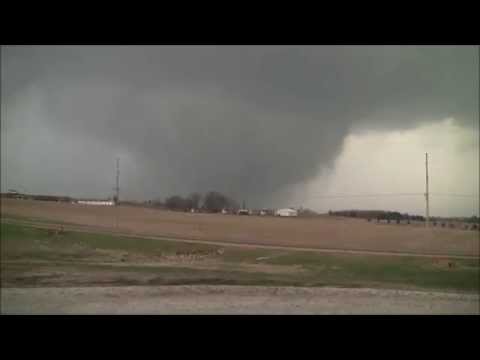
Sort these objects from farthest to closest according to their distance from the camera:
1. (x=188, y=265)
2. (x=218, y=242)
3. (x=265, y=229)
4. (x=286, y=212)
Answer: (x=286, y=212), (x=265, y=229), (x=218, y=242), (x=188, y=265)

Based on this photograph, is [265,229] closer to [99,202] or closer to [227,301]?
[99,202]

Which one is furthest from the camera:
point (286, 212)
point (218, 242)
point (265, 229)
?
point (286, 212)

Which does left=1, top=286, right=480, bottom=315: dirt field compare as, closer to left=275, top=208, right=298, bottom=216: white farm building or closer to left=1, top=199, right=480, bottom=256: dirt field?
left=1, top=199, right=480, bottom=256: dirt field

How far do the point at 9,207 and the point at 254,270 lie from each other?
19.2 m

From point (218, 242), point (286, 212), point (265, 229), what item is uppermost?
point (286, 212)

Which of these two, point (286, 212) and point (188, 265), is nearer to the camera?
point (188, 265)

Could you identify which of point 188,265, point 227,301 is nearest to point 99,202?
point 188,265

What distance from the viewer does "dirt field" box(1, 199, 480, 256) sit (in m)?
28.4

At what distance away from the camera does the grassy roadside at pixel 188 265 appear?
54.8ft

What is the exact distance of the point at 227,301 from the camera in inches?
533

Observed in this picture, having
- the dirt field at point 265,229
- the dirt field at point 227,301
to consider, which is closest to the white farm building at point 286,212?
the dirt field at point 265,229

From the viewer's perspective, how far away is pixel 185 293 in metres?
14.5

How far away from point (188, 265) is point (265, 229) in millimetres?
15521
